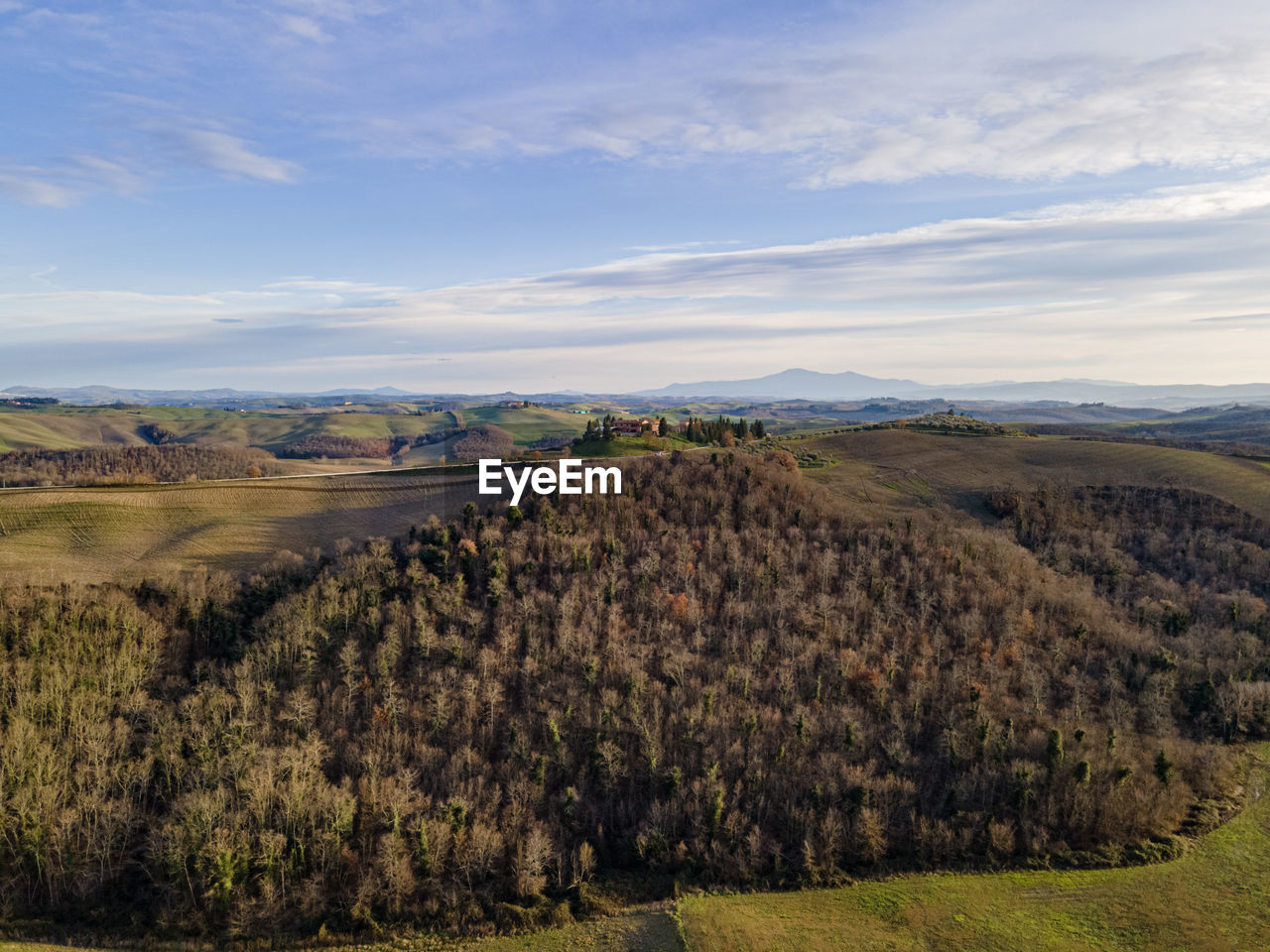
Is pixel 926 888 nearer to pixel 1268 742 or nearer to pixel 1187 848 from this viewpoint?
pixel 1187 848

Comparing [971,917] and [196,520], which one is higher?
[196,520]

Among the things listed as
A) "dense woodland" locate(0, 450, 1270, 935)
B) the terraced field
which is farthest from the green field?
the terraced field

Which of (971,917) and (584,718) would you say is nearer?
(971,917)

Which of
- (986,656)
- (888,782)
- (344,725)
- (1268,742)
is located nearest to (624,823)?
(888,782)

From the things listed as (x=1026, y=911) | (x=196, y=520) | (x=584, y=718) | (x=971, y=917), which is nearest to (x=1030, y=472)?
(x=1026, y=911)

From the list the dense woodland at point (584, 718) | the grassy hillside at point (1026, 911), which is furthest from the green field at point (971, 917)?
the dense woodland at point (584, 718)

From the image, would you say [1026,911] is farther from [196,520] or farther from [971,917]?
[196,520]
